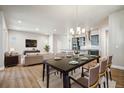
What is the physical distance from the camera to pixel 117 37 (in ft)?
14.6

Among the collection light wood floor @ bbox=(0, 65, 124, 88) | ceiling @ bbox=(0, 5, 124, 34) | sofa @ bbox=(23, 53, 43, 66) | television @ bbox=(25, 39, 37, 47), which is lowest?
light wood floor @ bbox=(0, 65, 124, 88)

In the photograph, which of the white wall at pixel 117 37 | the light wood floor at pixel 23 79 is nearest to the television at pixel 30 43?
the light wood floor at pixel 23 79

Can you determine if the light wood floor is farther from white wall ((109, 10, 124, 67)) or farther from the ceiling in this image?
the ceiling

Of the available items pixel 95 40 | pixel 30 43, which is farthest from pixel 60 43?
pixel 95 40

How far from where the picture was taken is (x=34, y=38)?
10234 mm

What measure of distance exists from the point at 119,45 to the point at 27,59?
177 inches

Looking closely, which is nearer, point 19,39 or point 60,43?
point 19,39

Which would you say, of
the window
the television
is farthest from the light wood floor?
the television

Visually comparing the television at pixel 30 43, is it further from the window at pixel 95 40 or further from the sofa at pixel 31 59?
the window at pixel 95 40

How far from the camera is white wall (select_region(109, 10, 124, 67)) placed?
4.29 metres

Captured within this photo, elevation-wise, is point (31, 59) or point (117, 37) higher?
point (117, 37)

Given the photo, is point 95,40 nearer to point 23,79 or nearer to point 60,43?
point 60,43
